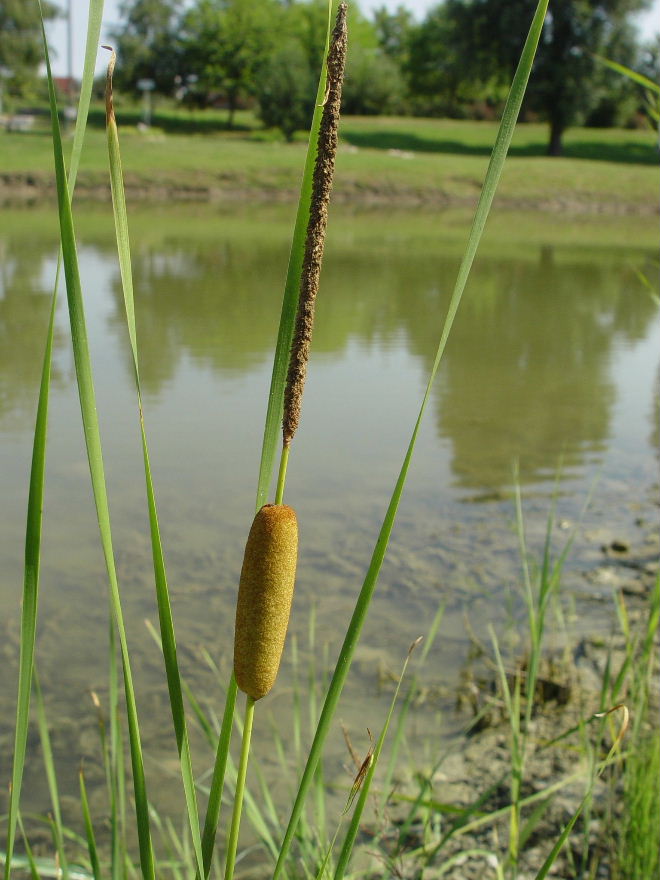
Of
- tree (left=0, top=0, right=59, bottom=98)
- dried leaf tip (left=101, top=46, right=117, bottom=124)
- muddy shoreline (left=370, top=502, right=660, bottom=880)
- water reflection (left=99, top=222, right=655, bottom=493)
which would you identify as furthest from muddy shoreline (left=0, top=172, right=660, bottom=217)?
dried leaf tip (left=101, top=46, right=117, bottom=124)

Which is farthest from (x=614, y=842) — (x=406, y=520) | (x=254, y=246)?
(x=254, y=246)

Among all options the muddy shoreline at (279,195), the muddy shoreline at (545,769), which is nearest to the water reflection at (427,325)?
the muddy shoreline at (545,769)

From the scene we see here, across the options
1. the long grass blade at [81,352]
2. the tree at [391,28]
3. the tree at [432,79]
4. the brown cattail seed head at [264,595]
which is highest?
the tree at [391,28]

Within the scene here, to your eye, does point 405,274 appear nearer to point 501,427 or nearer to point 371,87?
point 501,427

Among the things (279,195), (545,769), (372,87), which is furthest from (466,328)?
(372,87)

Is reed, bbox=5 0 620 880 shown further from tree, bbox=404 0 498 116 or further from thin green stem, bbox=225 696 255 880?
tree, bbox=404 0 498 116

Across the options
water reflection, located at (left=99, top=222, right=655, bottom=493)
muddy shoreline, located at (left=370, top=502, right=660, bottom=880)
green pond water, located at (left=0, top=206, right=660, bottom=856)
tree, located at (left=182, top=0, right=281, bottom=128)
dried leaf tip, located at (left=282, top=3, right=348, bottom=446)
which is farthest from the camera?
tree, located at (left=182, top=0, right=281, bottom=128)

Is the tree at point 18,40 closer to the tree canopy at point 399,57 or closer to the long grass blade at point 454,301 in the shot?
the tree canopy at point 399,57
